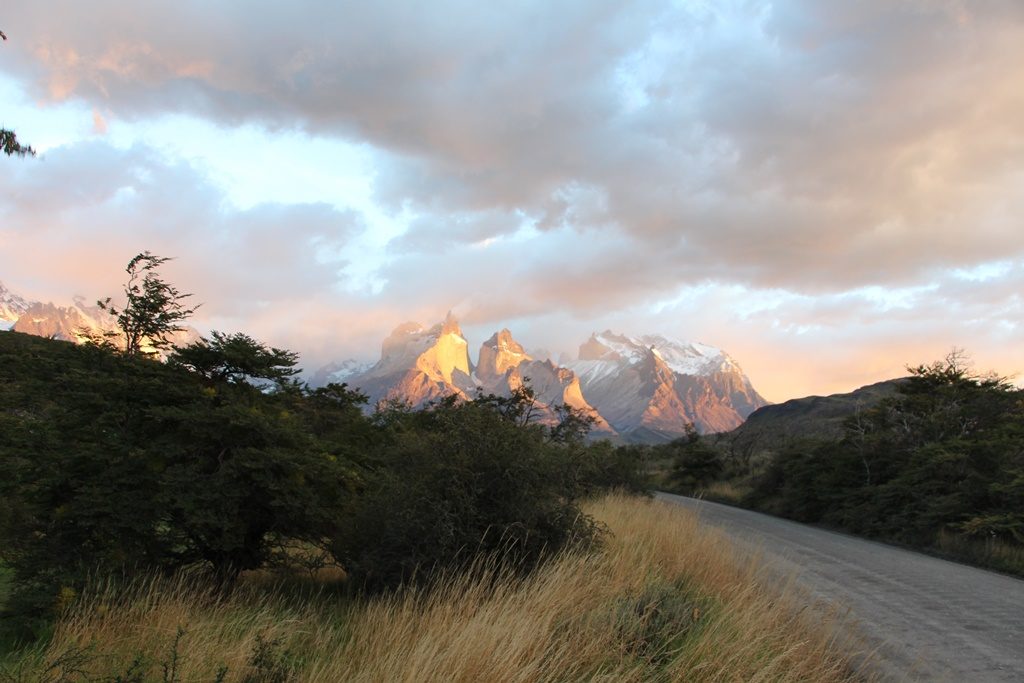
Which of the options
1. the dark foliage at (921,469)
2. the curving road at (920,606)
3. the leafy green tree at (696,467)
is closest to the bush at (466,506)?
the curving road at (920,606)

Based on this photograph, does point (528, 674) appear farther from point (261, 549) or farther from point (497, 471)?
point (261, 549)

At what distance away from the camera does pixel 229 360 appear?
436 inches

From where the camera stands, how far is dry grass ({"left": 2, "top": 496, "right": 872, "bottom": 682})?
473cm

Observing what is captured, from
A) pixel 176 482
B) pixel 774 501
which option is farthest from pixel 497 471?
pixel 774 501

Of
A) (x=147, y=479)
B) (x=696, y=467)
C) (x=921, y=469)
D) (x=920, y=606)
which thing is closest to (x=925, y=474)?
(x=921, y=469)

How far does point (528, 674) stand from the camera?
14.3 feet

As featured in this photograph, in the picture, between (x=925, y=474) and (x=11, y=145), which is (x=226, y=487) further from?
(x=925, y=474)

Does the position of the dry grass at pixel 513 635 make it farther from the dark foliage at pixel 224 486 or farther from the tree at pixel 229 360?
the tree at pixel 229 360

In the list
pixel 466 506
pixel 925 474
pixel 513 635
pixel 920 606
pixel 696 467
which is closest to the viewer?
pixel 513 635

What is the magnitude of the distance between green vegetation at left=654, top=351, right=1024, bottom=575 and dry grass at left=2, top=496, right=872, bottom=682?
30.7 feet

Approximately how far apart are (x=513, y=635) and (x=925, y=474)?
17.6 meters

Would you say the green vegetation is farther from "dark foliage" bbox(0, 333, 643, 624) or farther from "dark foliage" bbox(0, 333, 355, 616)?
"dark foliage" bbox(0, 333, 355, 616)

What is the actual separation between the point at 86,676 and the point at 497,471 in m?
5.10

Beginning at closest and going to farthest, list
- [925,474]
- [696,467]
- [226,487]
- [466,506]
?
[466,506] → [226,487] → [925,474] → [696,467]
